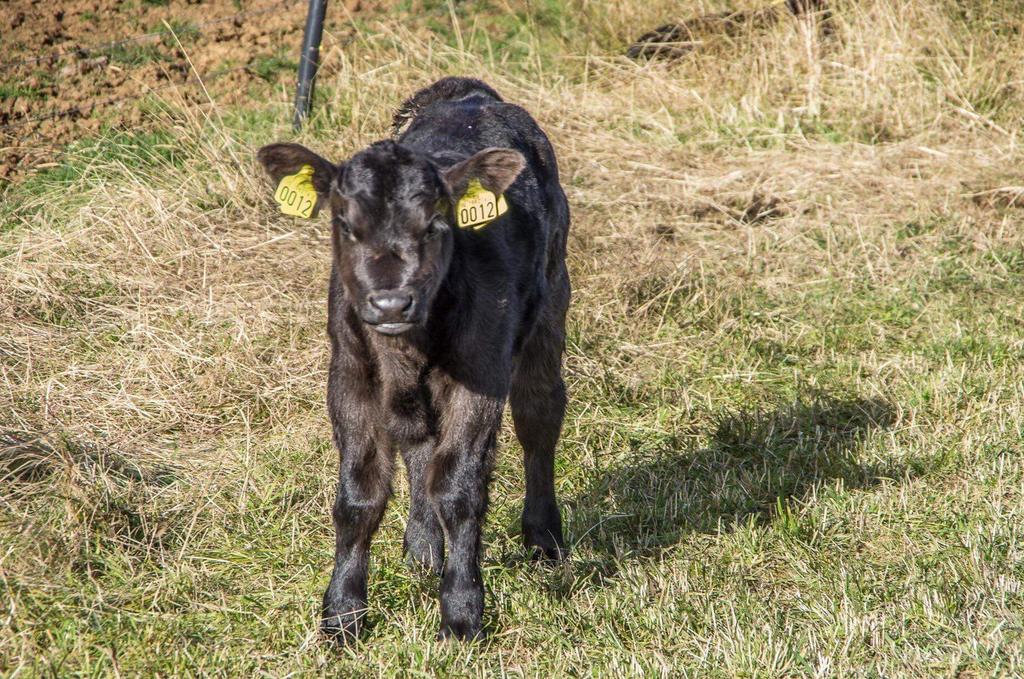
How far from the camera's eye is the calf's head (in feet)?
12.8

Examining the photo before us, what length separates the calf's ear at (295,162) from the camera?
427 cm

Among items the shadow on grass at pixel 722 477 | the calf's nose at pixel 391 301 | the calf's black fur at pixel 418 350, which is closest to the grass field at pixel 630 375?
the shadow on grass at pixel 722 477

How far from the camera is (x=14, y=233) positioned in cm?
726

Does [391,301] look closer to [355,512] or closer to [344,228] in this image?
[344,228]

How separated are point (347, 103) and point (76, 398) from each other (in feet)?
11.3

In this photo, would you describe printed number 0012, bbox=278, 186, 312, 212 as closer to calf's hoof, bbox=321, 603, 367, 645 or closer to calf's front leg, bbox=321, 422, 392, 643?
calf's front leg, bbox=321, 422, 392, 643

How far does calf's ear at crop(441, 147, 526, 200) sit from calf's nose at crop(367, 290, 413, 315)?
0.57 meters

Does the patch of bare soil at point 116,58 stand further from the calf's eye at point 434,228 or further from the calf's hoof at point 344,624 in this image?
the calf's hoof at point 344,624

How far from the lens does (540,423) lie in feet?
17.1

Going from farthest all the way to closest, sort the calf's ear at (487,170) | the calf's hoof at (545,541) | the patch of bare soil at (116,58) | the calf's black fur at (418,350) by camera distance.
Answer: the patch of bare soil at (116,58)
the calf's hoof at (545,541)
the calf's ear at (487,170)
the calf's black fur at (418,350)

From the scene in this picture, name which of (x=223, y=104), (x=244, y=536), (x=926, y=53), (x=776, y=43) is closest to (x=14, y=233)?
(x=223, y=104)

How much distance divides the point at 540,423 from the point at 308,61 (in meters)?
4.24

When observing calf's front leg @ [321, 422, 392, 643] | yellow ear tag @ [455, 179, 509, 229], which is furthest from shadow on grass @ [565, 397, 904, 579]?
yellow ear tag @ [455, 179, 509, 229]

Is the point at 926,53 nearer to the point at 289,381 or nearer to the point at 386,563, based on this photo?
the point at 289,381
